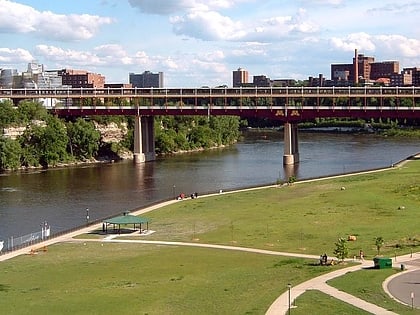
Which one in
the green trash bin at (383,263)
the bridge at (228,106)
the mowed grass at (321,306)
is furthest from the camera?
the bridge at (228,106)

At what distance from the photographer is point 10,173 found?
117812 millimetres

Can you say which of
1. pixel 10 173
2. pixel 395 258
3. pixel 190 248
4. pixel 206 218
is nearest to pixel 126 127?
pixel 10 173

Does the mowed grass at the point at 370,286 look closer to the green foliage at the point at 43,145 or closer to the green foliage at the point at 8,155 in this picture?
the green foliage at the point at 8,155

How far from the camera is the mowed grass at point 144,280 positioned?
3681 cm

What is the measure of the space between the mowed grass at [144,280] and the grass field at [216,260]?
0.19 ft

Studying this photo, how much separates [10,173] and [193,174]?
29809 mm

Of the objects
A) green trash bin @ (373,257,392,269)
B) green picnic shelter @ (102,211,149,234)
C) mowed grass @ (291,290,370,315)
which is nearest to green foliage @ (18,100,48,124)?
green picnic shelter @ (102,211,149,234)

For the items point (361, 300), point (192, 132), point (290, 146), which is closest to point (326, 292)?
point (361, 300)

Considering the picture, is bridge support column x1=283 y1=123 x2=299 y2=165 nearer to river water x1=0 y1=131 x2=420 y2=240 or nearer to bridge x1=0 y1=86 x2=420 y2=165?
bridge x1=0 y1=86 x2=420 y2=165

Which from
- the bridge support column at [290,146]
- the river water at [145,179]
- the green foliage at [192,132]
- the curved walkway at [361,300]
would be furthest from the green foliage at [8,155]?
the curved walkway at [361,300]

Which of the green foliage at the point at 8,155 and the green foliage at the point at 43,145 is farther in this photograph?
the green foliage at the point at 43,145

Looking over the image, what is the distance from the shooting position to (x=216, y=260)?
48.3 metres

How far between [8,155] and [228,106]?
1727 inches

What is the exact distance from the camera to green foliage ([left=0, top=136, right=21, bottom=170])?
400ft
